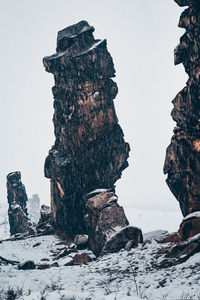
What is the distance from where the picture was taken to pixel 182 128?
17891 millimetres

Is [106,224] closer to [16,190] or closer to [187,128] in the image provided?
[187,128]

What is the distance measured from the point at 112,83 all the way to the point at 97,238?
19.4m

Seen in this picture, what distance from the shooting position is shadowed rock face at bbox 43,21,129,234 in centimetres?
2911

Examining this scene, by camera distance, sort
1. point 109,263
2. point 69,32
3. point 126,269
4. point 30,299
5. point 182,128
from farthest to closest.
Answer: point 69,32 < point 182,128 < point 109,263 < point 126,269 < point 30,299

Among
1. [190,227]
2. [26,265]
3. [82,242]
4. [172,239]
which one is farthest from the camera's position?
[82,242]

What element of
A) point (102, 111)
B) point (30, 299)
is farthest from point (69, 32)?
point (30, 299)

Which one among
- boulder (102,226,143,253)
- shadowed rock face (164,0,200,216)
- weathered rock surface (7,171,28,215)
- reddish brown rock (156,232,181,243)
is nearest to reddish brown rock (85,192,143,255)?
boulder (102,226,143,253)

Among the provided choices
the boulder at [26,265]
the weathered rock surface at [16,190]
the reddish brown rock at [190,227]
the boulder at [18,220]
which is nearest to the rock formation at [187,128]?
the reddish brown rock at [190,227]

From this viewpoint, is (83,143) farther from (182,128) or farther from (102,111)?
(182,128)

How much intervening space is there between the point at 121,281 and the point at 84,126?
20.8 metres

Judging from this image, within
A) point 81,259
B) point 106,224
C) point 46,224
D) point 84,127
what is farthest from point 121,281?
point 46,224

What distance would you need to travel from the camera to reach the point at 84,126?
2908cm

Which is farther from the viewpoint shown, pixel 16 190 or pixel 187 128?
pixel 16 190

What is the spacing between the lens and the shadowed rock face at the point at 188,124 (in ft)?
53.8
